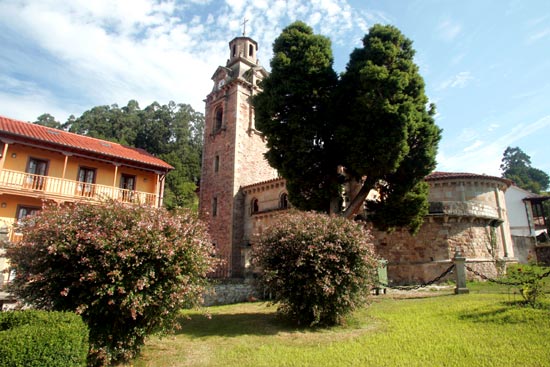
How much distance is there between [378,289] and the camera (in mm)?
15086

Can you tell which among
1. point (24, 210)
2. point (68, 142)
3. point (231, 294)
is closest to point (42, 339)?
point (231, 294)

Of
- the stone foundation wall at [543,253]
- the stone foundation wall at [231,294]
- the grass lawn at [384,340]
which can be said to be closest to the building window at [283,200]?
the stone foundation wall at [231,294]

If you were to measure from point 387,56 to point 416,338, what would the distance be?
12581 mm

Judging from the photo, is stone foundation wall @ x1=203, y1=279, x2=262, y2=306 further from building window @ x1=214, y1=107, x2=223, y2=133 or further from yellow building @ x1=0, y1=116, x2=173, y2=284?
building window @ x1=214, y1=107, x2=223, y2=133

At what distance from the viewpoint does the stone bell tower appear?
2520 centimetres

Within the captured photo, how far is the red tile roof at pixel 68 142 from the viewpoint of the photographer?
17.6 m

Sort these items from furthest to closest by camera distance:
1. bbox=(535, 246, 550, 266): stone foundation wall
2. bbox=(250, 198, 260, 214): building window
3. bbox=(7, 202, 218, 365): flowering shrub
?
bbox=(535, 246, 550, 266): stone foundation wall, bbox=(250, 198, 260, 214): building window, bbox=(7, 202, 218, 365): flowering shrub

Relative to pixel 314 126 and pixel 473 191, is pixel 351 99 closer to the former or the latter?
pixel 314 126

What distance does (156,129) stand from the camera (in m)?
53.6

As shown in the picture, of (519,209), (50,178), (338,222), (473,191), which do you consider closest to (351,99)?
→ (338,222)

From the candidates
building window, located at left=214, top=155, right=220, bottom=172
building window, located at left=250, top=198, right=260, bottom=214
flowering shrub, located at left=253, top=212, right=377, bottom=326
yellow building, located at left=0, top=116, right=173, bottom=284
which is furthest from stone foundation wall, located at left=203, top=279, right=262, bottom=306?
building window, located at left=214, top=155, right=220, bottom=172

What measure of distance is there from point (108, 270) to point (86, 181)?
16327 millimetres

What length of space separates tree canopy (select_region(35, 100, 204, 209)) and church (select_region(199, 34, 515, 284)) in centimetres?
1577

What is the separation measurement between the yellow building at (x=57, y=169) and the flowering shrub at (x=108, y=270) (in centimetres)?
968
